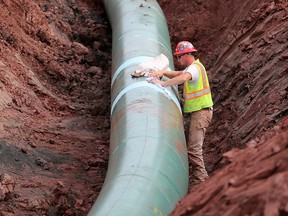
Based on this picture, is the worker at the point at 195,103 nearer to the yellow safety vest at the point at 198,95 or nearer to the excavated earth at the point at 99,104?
the yellow safety vest at the point at 198,95

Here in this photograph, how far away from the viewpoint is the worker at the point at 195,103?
25.1 feet

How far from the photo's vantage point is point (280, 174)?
12.1 feet

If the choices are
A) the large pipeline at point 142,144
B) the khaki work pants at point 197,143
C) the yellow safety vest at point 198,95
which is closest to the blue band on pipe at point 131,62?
the large pipeline at point 142,144

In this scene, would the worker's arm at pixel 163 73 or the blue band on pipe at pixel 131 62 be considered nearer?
the worker's arm at pixel 163 73

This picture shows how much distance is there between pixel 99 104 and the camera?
10.4 m

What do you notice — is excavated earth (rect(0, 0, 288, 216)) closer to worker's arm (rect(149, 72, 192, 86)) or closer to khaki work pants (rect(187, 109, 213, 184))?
khaki work pants (rect(187, 109, 213, 184))

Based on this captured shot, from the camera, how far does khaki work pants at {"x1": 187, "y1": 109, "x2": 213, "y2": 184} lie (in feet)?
25.2

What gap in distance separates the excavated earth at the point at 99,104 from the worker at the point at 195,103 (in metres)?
0.36

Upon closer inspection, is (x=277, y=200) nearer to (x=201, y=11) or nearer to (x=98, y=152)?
(x=98, y=152)

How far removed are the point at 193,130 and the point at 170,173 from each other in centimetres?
167

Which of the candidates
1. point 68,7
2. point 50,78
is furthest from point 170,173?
point 68,7

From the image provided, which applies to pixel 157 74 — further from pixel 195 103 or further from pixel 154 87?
pixel 195 103

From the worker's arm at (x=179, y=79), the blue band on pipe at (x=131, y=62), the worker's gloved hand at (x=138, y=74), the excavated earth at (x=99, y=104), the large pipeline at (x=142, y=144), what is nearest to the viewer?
the excavated earth at (x=99, y=104)

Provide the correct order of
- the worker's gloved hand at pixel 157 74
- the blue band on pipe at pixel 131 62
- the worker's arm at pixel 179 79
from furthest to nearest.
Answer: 1. the blue band on pipe at pixel 131 62
2. the worker's gloved hand at pixel 157 74
3. the worker's arm at pixel 179 79
